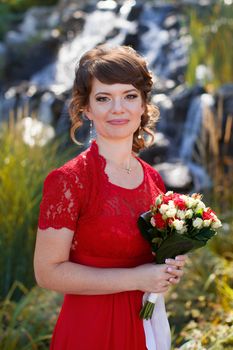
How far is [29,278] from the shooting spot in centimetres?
477

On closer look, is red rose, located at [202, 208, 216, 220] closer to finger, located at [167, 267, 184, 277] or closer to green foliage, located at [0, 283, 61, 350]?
finger, located at [167, 267, 184, 277]

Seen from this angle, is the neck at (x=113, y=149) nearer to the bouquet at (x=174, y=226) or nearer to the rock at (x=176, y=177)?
the bouquet at (x=174, y=226)

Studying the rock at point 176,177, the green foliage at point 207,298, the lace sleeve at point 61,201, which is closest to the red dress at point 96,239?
the lace sleeve at point 61,201

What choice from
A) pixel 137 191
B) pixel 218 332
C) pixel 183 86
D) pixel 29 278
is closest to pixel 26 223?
pixel 29 278

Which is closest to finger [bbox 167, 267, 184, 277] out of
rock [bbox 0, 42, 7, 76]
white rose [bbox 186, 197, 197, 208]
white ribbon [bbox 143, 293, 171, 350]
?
white ribbon [bbox 143, 293, 171, 350]

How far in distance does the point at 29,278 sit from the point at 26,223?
0.39m

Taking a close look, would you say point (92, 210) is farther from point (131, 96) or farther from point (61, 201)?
point (131, 96)

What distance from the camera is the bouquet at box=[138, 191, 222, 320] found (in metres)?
2.33

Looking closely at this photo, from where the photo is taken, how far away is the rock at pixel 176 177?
8.00 meters

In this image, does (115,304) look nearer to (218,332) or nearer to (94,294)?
(94,294)

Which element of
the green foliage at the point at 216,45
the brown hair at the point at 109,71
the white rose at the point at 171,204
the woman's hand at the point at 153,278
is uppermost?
the green foliage at the point at 216,45

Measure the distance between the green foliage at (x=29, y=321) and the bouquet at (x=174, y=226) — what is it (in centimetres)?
150

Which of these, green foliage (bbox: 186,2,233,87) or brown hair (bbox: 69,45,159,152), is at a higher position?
green foliage (bbox: 186,2,233,87)

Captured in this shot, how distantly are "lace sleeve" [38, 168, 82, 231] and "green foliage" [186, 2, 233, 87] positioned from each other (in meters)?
7.61
